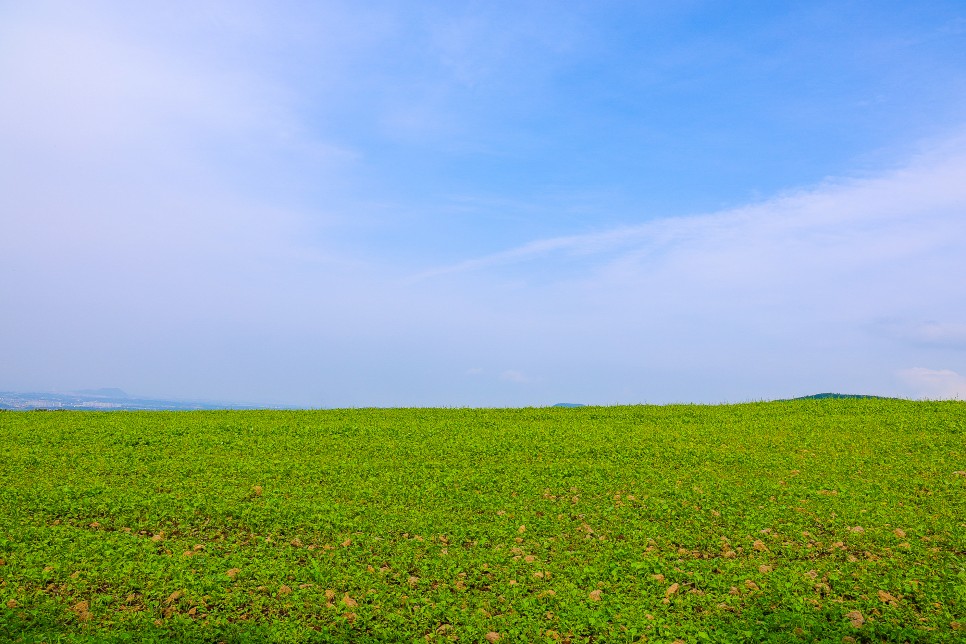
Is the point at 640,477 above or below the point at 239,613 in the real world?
above

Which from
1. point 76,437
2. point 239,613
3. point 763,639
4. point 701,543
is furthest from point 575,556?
point 76,437

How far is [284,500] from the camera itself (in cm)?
1524

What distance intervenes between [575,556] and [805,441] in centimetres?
1074

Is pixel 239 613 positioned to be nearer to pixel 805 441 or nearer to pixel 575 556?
pixel 575 556

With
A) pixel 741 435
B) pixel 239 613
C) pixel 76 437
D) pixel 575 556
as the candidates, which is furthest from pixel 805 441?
pixel 76 437

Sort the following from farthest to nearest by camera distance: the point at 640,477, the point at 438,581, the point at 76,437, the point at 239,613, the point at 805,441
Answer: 1. the point at 76,437
2. the point at 805,441
3. the point at 640,477
4. the point at 438,581
5. the point at 239,613

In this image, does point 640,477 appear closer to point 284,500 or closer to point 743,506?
point 743,506

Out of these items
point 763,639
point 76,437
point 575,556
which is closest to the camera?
point 763,639

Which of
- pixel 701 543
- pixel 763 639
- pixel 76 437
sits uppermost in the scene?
pixel 76 437

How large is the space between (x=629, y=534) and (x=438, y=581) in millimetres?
4015

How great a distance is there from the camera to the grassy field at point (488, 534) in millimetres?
10500

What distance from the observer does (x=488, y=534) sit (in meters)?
13.5

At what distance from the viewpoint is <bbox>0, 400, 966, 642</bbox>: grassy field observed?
34.4ft

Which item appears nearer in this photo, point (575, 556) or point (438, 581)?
point (438, 581)
